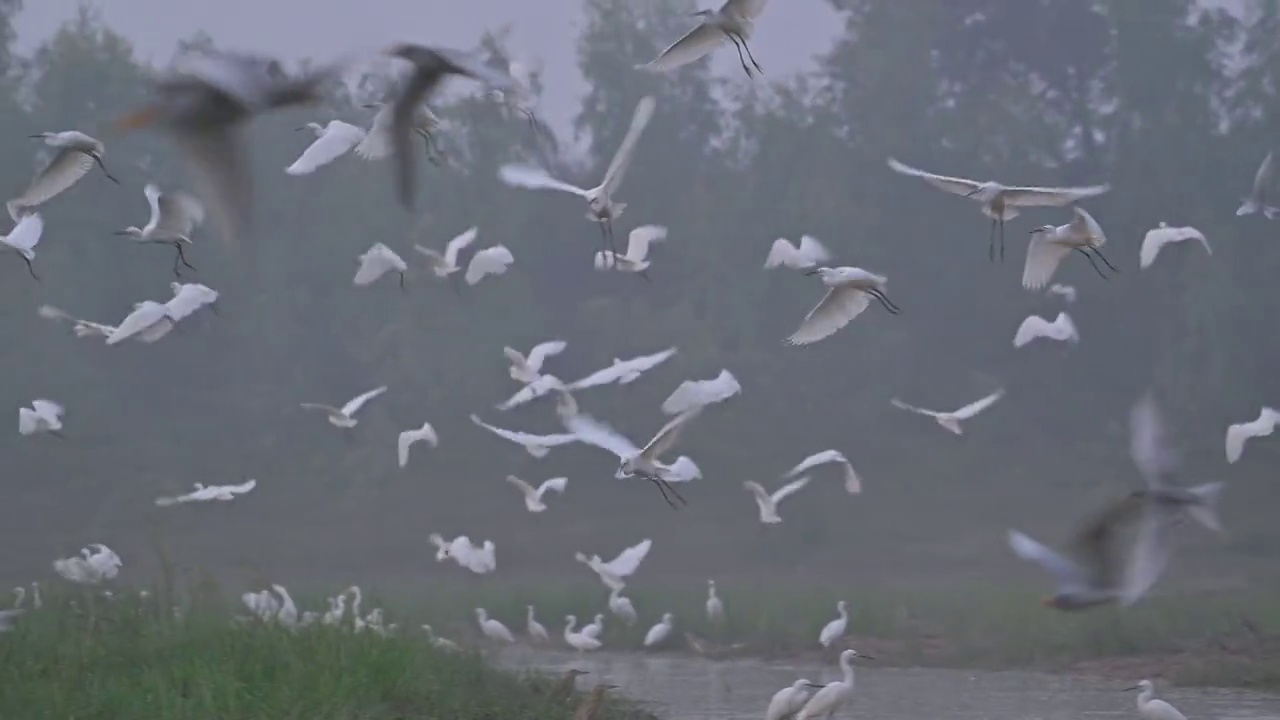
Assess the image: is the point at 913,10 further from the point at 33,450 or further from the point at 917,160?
the point at 33,450

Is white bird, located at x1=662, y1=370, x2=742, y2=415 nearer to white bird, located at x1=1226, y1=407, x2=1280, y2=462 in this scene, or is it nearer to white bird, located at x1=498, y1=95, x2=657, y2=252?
white bird, located at x1=498, y1=95, x2=657, y2=252

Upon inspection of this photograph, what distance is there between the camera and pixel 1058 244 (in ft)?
35.5

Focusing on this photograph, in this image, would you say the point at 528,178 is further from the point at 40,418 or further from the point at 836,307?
the point at 40,418

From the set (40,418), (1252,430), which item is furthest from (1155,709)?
(40,418)

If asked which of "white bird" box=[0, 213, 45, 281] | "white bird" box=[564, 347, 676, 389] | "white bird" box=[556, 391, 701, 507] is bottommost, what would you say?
"white bird" box=[556, 391, 701, 507]

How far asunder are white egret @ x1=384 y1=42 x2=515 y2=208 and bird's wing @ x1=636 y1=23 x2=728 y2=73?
3903mm

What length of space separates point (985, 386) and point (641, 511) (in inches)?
179

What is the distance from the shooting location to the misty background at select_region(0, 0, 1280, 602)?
25.2 metres

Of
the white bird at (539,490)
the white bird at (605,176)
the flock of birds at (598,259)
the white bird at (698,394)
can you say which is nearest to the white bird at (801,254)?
the flock of birds at (598,259)

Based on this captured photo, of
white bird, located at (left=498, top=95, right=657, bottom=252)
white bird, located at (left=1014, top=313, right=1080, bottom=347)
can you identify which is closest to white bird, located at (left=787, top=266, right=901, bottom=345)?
white bird, located at (left=498, top=95, right=657, bottom=252)

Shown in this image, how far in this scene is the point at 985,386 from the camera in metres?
26.3

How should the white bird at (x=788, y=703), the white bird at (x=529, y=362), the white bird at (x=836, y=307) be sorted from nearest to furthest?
the white bird at (x=788, y=703)
the white bird at (x=836, y=307)
the white bird at (x=529, y=362)

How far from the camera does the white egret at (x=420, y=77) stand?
4.76m

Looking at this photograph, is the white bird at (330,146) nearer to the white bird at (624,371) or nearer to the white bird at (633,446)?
the white bird at (624,371)
